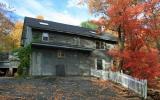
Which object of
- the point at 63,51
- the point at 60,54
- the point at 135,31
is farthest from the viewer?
the point at 63,51

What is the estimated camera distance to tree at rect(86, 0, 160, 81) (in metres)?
26.6

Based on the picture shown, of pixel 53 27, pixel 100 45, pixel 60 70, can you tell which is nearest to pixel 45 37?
pixel 53 27

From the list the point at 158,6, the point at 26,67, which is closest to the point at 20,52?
the point at 26,67

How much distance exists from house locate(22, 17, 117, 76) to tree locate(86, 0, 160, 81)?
24.5ft

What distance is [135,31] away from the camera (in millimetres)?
26672

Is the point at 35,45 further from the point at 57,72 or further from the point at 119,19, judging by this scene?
the point at 119,19

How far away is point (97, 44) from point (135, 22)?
1247cm

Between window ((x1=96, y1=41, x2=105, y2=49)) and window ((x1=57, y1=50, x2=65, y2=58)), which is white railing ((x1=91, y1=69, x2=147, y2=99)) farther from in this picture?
window ((x1=96, y1=41, x2=105, y2=49))

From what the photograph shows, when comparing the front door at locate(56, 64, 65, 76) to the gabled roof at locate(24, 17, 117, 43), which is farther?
the gabled roof at locate(24, 17, 117, 43)

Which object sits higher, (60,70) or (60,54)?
(60,54)

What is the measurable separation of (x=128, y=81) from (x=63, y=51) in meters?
12.4

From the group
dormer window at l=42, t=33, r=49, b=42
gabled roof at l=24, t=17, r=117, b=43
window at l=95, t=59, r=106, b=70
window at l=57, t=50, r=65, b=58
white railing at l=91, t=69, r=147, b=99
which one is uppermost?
gabled roof at l=24, t=17, r=117, b=43

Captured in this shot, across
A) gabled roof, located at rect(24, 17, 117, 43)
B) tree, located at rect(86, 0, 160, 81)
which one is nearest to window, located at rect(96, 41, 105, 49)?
gabled roof, located at rect(24, 17, 117, 43)

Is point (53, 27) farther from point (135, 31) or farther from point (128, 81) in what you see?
point (128, 81)
